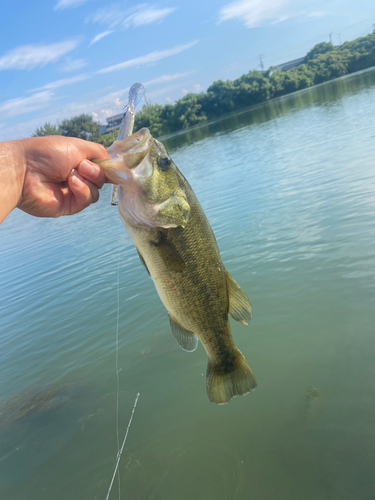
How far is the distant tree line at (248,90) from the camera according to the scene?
292 ft

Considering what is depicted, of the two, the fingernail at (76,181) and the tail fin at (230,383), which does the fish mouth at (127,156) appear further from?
the tail fin at (230,383)

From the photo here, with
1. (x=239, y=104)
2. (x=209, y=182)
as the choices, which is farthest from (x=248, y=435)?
(x=239, y=104)

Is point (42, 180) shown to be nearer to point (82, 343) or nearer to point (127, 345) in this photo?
point (127, 345)

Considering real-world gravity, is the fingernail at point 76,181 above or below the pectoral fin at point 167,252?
above

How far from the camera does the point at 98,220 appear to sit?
18.5 m

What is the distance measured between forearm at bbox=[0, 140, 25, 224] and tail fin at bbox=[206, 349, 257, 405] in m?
1.94

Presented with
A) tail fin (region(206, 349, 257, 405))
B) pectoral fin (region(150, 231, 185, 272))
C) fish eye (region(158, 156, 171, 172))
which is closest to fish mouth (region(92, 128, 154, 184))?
fish eye (region(158, 156, 171, 172))

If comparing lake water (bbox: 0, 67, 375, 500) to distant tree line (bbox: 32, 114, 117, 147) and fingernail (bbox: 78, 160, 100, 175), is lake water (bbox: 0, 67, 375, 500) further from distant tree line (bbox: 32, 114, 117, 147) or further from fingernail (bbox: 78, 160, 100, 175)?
distant tree line (bbox: 32, 114, 117, 147)

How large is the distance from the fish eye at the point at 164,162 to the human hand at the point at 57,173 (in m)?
0.40

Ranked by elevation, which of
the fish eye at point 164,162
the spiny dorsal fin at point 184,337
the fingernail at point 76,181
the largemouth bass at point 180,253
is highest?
the fingernail at point 76,181

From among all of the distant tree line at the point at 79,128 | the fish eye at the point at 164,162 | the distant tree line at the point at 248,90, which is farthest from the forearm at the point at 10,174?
the distant tree line at the point at 248,90

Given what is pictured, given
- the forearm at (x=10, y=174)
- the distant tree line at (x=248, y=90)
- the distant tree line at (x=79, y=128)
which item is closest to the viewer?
the forearm at (x=10, y=174)

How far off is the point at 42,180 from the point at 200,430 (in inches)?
152

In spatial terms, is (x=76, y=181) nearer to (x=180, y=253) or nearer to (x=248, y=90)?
(x=180, y=253)
